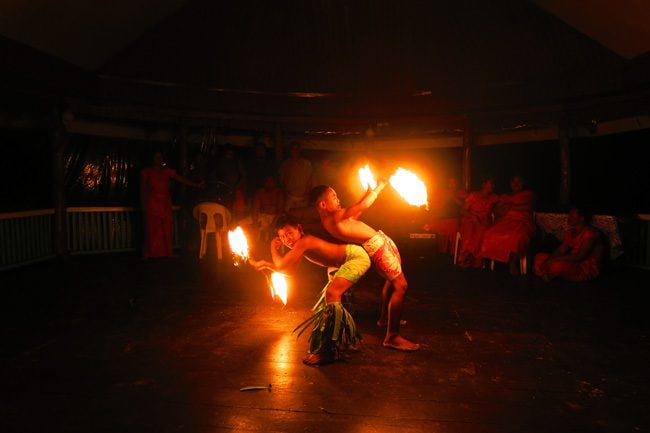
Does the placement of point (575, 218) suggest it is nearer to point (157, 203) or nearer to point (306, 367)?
point (306, 367)

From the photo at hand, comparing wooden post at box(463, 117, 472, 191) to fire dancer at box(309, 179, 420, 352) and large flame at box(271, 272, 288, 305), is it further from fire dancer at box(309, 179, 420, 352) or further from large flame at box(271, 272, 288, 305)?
large flame at box(271, 272, 288, 305)

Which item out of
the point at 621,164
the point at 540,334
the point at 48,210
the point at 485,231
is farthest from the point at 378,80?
the point at 48,210

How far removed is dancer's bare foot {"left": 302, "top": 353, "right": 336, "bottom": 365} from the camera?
383cm

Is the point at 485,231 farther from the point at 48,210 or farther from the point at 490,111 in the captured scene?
the point at 48,210

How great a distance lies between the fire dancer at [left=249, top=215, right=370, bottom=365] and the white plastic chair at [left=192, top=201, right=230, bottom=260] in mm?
4744

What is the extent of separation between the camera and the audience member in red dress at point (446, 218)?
9.40m

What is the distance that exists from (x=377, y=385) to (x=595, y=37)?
5.85 meters

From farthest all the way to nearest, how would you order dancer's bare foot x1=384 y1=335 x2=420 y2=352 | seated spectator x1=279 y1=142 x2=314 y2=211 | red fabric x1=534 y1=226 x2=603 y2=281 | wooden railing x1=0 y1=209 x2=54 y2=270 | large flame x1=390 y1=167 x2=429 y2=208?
1. seated spectator x1=279 y1=142 x2=314 y2=211
2. wooden railing x1=0 y1=209 x2=54 y2=270
3. red fabric x1=534 y1=226 x2=603 y2=281
4. large flame x1=390 y1=167 x2=429 y2=208
5. dancer's bare foot x1=384 y1=335 x2=420 y2=352

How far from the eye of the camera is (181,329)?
475cm

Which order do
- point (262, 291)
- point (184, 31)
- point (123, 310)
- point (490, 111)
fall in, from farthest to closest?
1. point (490, 111)
2. point (184, 31)
3. point (262, 291)
4. point (123, 310)

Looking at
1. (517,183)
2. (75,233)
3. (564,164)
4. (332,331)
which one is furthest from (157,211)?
(564,164)

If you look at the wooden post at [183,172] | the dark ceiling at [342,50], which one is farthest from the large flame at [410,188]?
the wooden post at [183,172]

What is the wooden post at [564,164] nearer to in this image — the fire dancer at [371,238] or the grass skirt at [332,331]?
the fire dancer at [371,238]

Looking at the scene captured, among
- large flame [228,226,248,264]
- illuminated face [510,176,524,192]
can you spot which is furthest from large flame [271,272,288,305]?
illuminated face [510,176,524,192]
